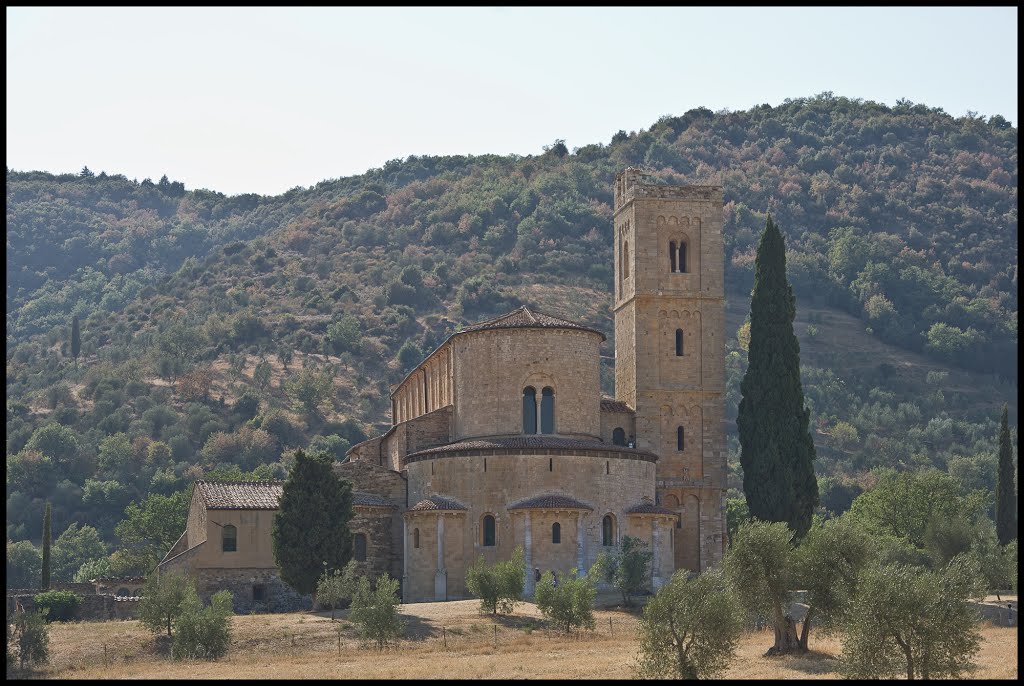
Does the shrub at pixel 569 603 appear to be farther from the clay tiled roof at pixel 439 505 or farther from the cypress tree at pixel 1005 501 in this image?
the cypress tree at pixel 1005 501

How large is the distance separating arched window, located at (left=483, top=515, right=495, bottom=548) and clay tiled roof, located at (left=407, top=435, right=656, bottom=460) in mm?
2625

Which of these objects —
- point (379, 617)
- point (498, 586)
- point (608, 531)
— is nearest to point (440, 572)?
point (608, 531)

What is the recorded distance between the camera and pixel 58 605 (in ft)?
171

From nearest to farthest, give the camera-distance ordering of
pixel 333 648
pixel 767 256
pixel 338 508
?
pixel 333 648, pixel 338 508, pixel 767 256

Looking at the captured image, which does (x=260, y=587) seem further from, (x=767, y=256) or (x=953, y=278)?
(x=953, y=278)

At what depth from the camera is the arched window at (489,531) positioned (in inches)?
2089

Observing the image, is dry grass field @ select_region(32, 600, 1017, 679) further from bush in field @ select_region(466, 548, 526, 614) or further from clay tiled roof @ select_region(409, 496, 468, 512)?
clay tiled roof @ select_region(409, 496, 468, 512)

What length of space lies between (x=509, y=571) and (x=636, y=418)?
1472 cm

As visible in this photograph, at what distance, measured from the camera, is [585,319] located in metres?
121

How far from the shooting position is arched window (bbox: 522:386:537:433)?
185 feet

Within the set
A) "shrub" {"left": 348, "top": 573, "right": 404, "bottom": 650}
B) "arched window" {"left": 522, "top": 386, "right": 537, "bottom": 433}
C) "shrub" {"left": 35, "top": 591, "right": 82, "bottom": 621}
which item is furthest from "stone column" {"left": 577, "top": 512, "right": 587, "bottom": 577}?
"shrub" {"left": 35, "top": 591, "right": 82, "bottom": 621}

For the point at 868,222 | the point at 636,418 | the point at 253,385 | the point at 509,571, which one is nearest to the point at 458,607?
the point at 509,571

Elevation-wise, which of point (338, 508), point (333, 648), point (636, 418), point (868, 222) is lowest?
point (333, 648)

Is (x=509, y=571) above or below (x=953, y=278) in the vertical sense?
below
